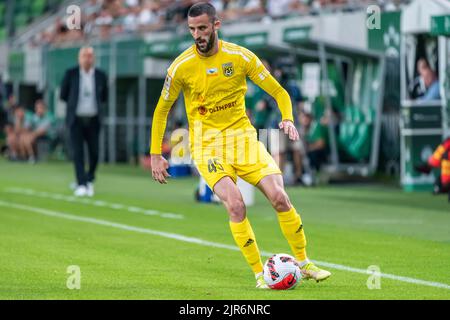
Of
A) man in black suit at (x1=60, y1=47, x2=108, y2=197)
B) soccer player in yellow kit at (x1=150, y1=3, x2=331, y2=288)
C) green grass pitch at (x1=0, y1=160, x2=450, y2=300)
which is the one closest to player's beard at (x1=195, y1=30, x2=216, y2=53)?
soccer player in yellow kit at (x1=150, y1=3, x2=331, y2=288)

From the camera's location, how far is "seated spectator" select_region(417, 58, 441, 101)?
2333 cm

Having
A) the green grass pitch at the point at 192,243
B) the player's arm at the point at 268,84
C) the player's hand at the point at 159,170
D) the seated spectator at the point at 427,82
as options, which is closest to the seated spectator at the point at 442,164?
the green grass pitch at the point at 192,243

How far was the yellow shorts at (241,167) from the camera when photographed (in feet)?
33.8

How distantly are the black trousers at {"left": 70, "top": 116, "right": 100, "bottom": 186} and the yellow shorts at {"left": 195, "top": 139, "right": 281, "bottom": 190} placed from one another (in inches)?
427

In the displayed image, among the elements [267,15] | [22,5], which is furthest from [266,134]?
[22,5]

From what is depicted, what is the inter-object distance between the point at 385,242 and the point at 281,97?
3751 mm

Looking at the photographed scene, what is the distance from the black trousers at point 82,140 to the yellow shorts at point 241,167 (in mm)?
10839

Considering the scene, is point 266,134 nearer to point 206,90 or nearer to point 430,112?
point 430,112

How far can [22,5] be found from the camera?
5162 centimetres

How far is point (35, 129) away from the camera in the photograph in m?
38.1

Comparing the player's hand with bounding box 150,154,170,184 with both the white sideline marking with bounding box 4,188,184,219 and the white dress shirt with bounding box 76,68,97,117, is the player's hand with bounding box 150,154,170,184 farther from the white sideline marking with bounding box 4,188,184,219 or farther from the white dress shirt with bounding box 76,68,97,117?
the white dress shirt with bounding box 76,68,97,117

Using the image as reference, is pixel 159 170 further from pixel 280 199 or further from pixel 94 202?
pixel 94 202

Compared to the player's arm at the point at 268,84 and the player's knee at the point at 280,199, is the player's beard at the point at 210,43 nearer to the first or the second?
the player's arm at the point at 268,84
